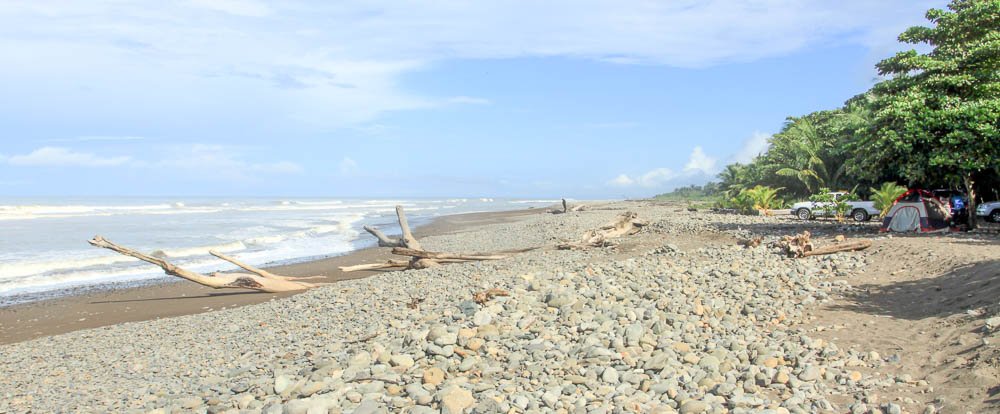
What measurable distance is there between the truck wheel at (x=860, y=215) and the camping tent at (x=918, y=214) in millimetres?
7826

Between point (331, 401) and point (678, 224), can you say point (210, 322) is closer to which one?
point (331, 401)

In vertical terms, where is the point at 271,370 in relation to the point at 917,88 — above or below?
below

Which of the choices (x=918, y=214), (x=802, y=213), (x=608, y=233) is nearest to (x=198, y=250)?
(x=608, y=233)

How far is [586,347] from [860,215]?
2240 centimetres

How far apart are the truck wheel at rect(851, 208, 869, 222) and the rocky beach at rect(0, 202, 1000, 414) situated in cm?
1327

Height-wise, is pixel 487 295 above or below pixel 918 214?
below

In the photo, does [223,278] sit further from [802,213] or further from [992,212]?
[992,212]

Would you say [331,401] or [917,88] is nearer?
[331,401]

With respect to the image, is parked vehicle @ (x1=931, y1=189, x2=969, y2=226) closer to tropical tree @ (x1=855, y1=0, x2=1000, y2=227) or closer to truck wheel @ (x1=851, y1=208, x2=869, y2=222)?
tropical tree @ (x1=855, y1=0, x2=1000, y2=227)

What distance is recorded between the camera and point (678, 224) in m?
22.8

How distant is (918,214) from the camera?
55.4ft

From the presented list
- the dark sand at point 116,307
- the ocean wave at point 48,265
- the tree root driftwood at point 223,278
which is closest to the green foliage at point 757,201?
the dark sand at point 116,307

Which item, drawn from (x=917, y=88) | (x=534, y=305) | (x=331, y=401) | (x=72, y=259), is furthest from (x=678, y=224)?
(x=72, y=259)

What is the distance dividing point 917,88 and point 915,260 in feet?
20.8
